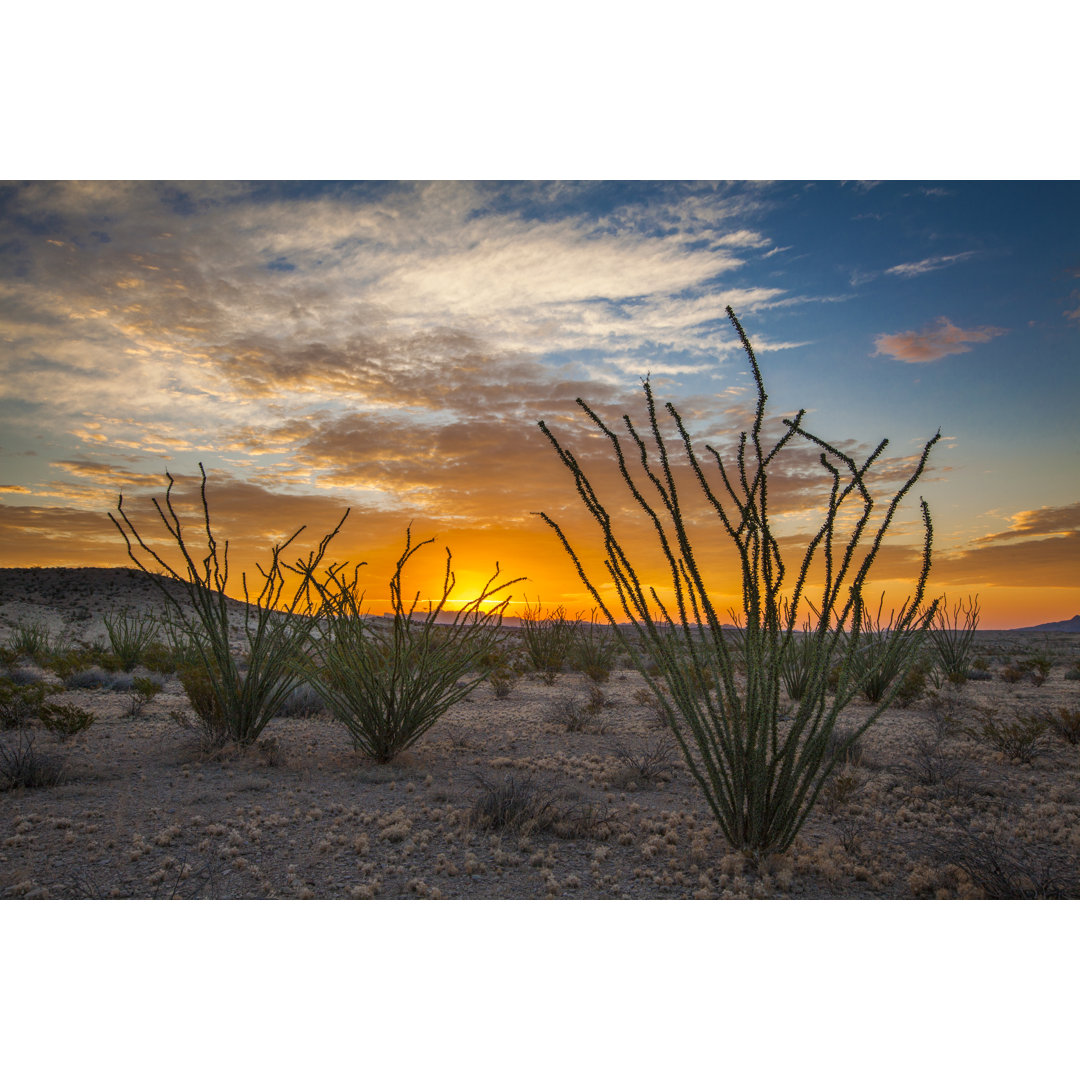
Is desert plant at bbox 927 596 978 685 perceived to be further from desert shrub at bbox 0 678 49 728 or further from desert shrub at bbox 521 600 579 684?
desert shrub at bbox 0 678 49 728

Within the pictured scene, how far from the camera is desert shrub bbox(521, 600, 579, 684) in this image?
10977 millimetres

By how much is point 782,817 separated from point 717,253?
4095mm

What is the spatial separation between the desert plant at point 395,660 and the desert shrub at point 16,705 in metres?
2.94

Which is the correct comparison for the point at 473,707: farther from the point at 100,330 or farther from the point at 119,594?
the point at 119,594

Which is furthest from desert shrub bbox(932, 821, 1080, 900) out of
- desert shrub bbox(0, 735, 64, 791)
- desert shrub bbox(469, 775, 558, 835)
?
desert shrub bbox(0, 735, 64, 791)

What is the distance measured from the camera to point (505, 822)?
12.0ft

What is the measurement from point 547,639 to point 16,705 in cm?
699

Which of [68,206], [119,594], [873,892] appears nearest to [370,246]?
[68,206]

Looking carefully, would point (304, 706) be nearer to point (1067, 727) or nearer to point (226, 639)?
point (226, 639)

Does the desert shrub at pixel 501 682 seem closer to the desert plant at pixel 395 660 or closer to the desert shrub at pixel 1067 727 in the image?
the desert plant at pixel 395 660

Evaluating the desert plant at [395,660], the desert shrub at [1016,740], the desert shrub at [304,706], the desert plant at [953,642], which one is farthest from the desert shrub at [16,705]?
the desert plant at [953,642]

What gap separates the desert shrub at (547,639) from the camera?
1098 cm

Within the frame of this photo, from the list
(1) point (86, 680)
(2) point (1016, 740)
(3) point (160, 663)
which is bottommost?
(1) point (86, 680)

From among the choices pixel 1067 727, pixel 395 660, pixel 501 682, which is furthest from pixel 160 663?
pixel 1067 727
